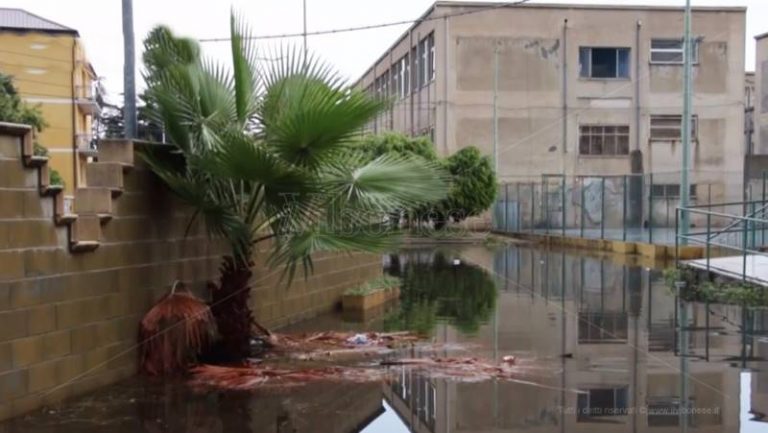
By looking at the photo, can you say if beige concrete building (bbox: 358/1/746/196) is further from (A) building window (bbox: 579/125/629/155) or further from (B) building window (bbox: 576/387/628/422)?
(B) building window (bbox: 576/387/628/422)

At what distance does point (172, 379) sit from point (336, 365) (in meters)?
1.63

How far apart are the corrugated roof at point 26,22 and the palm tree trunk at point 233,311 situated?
1400 inches

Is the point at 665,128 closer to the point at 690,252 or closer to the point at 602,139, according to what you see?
the point at 602,139

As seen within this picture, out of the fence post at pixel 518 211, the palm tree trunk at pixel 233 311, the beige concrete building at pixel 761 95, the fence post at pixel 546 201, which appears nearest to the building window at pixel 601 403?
the palm tree trunk at pixel 233 311

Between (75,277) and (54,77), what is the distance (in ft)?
126

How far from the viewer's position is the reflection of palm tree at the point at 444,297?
1188 centimetres

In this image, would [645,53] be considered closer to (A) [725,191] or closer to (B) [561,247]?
(A) [725,191]

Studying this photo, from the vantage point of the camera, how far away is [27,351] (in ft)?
22.3

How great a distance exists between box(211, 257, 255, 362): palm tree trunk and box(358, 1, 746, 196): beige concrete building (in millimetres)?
33020

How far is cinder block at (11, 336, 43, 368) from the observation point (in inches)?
262

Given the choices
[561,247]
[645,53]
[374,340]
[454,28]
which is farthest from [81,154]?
[374,340]

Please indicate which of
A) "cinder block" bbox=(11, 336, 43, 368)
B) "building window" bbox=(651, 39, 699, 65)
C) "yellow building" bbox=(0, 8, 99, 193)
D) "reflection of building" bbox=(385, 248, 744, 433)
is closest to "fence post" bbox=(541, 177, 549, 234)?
"building window" bbox=(651, 39, 699, 65)

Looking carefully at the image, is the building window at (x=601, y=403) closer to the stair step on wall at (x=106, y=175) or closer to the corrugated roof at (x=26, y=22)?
the stair step on wall at (x=106, y=175)

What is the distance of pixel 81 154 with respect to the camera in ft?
130
